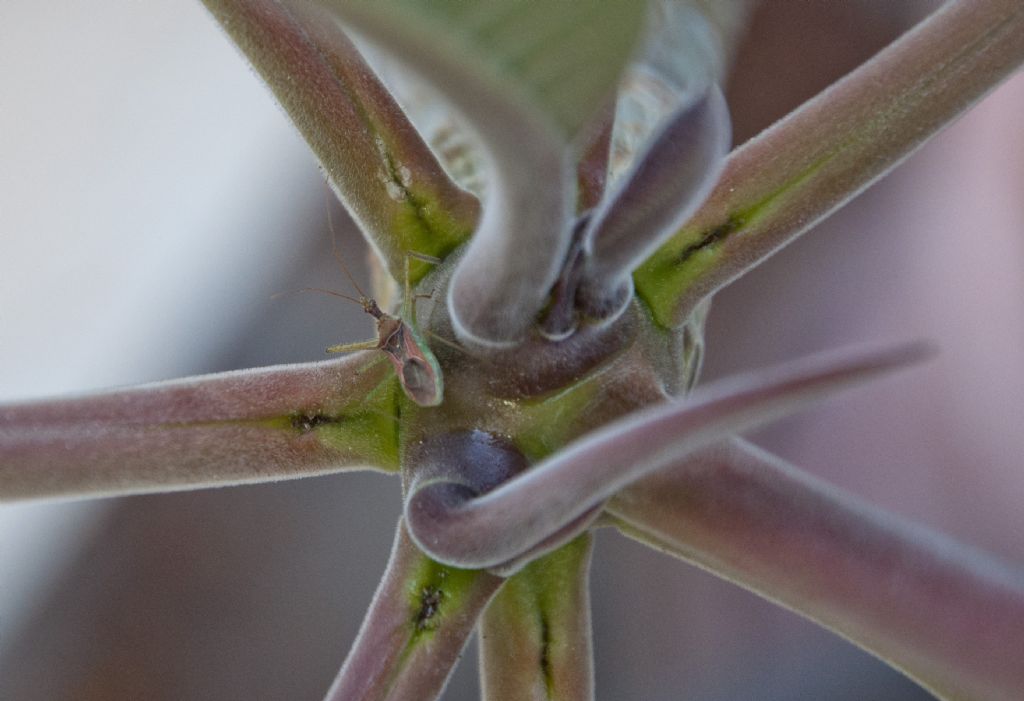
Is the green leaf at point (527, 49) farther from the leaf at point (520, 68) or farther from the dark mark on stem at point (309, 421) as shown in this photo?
the dark mark on stem at point (309, 421)

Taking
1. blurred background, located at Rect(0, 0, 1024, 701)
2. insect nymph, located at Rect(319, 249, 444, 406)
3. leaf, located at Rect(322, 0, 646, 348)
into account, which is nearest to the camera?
leaf, located at Rect(322, 0, 646, 348)

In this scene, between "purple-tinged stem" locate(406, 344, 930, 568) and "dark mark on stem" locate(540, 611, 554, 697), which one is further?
"dark mark on stem" locate(540, 611, 554, 697)

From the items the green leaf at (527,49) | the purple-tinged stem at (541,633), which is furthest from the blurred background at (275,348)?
the green leaf at (527,49)

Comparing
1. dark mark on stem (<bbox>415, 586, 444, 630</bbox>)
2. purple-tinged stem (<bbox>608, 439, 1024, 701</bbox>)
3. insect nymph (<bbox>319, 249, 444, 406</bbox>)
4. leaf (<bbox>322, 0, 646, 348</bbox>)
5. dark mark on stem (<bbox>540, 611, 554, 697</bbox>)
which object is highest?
leaf (<bbox>322, 0, 646, 348</bbox>)

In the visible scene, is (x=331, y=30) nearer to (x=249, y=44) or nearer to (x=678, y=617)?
(x=249, y=44)

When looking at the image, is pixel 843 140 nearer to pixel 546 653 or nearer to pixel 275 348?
pixel 546 653

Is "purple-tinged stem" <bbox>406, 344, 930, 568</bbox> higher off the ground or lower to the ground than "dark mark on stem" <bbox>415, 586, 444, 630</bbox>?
higher

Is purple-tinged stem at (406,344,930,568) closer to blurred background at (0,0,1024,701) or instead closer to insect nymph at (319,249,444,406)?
insect nymph at (319,249,444,406)

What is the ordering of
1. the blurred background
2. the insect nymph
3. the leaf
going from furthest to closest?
the blurred background < the insect nymph < the leaf

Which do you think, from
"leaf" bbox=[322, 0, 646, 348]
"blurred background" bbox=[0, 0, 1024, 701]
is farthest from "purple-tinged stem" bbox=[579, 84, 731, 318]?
"blurred background" bbox=[0, 0, 1024, 701]
